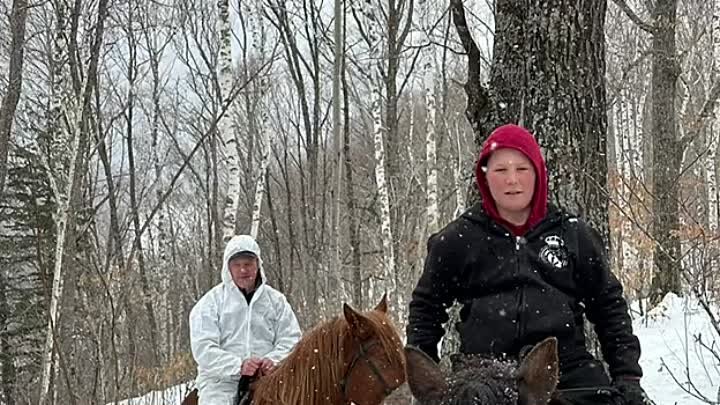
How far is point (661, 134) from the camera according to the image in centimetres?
1096

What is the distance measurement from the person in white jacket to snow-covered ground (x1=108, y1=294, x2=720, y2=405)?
267cm

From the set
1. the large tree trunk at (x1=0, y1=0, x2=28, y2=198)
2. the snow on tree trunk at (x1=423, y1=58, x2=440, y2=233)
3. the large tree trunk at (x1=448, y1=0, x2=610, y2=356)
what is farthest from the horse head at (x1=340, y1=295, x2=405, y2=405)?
the snow on tree trunk at (x1=423, y1=58, x2=440, y2=233)

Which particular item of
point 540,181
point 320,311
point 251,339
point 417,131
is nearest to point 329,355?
point 251,339

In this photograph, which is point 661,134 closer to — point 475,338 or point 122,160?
point 475,338

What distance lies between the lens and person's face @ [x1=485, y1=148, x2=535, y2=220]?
2447 mm

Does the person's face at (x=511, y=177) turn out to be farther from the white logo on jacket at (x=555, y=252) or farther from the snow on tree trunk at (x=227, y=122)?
the snow on tree trunk at (x=227, y=122)

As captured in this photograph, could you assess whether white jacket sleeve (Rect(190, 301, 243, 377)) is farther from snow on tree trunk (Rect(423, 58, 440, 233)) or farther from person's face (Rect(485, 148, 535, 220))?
snow on tree trunk (Rect(423, 58, 440, 233))

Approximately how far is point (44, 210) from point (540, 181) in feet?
60.6

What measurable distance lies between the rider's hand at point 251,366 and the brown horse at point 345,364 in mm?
561

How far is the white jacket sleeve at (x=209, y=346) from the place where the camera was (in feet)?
15.8

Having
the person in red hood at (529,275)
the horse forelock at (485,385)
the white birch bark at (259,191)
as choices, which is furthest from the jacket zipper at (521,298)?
the white birch bark at (259,191)

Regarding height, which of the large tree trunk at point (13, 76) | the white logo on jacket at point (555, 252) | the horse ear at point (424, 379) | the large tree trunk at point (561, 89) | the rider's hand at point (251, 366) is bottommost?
the rider's hand at point (251, 366)

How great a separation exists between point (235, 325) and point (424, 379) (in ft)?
11.5

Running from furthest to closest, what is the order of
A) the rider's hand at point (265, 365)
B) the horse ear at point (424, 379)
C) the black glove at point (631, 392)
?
the rider's hand at point (265, 365) < the black glove at point (631, 392) < the horse ear at point (424, 379)
